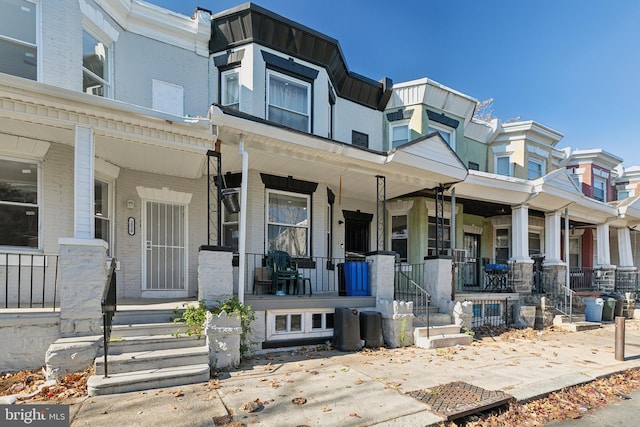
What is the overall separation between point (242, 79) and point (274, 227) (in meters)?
3.68

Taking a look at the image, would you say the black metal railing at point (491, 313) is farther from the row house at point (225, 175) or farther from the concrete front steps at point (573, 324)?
the concrete front steps at point (573, 324)

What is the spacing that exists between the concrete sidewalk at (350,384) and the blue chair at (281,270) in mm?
1608

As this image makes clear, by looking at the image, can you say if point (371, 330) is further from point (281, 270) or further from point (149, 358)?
point (149, 358)

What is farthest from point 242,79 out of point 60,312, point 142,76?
point 60,312

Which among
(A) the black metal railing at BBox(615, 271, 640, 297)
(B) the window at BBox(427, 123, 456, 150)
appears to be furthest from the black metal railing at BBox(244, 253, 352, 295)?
(A) the black metal railing at BBox(615, 271, 640, 297)

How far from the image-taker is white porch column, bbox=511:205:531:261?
10.4 metres

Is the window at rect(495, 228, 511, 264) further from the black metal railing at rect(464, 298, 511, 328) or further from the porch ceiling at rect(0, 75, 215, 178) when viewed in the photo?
the porch ceiling at rect(0, 75, 215, 178)

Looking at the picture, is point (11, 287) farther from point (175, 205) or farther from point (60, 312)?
point (175, 205)

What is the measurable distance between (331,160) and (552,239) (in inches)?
346

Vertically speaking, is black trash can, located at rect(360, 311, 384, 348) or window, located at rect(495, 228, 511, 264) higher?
window, located at rect(495, 228, 511, 264)

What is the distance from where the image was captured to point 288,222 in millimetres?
8633

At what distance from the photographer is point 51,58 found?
20.8ft

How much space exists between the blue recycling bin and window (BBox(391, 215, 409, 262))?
390 centimetres

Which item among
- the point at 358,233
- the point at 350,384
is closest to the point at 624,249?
the point at 358,233
